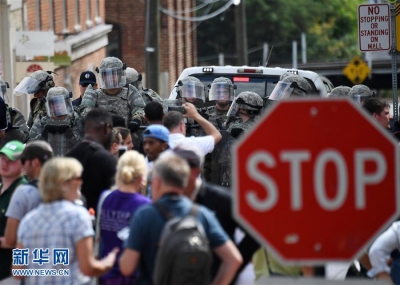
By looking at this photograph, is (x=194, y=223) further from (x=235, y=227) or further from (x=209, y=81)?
(x=209, y=81)

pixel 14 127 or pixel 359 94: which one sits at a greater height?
pixel 359 94

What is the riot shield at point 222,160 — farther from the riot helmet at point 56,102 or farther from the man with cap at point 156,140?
the man with cap at point 156,140

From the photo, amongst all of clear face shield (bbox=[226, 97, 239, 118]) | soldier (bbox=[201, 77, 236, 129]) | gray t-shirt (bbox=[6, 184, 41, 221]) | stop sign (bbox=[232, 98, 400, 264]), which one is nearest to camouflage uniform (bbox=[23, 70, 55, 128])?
soldier (bbox=[201, 77, 236, 129])

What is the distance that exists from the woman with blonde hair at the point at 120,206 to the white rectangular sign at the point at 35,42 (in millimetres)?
18594

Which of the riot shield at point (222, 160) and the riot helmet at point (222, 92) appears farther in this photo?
the riot helmet at point (222, 92)

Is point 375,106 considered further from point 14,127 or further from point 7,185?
point 14,127

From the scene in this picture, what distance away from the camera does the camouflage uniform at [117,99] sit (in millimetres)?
13266

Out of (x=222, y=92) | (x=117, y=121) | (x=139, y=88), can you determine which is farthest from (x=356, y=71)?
(x=117, y=121)

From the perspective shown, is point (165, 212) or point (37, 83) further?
point (37, 83)

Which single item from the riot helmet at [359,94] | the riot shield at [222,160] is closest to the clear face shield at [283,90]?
the riot helmet at [359,94]

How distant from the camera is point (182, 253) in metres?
6.39

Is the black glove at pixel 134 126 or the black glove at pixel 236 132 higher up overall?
the black glove at pixel 134 126

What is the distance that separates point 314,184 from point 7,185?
136 inches

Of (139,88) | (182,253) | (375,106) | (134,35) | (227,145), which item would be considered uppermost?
(134,35)
